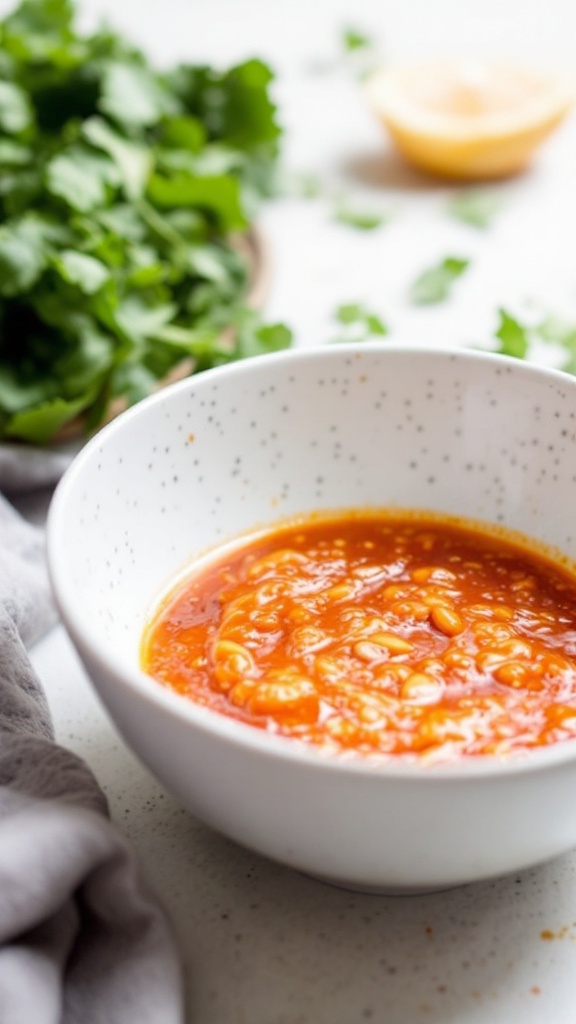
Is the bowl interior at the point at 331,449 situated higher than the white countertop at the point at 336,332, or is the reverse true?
the bowl interior at the point at 331,449

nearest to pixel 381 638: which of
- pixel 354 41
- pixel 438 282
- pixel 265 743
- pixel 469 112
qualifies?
pixel 265 743

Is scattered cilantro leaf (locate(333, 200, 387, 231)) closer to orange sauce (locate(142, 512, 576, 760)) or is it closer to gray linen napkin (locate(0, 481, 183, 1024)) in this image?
orange sauce (locate(142, 512, 576, 760))

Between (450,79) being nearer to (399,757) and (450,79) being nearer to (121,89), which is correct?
(121,89)

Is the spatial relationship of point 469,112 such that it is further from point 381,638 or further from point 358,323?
point 381,638

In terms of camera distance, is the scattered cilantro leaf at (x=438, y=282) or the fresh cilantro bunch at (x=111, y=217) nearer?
the fresh cilantro bunch at (x=111, y=217)

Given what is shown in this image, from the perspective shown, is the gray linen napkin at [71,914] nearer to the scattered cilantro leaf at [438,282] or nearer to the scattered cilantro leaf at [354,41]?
the scattered cilantro leaf at [438,282]

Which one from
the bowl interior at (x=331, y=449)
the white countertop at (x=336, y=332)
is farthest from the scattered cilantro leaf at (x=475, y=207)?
the bowl interior at (x=331, y=449)
